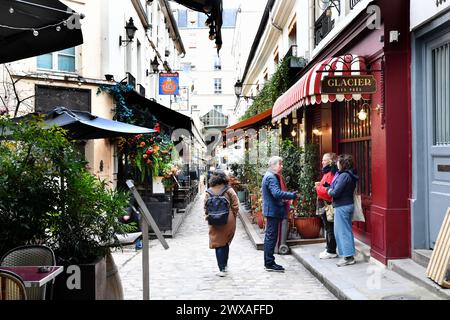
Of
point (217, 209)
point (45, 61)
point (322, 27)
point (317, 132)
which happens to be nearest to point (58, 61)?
point (45, 61)

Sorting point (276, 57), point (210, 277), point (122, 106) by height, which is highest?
point (276, 57)

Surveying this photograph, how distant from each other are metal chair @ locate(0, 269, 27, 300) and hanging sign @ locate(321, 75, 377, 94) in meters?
5.49

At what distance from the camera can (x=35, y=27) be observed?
5164mm

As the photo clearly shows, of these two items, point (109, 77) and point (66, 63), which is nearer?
point (66, 63)

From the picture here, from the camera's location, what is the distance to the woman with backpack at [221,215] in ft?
25.3

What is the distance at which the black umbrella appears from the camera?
186 inches

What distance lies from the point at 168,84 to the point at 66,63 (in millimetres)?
8223

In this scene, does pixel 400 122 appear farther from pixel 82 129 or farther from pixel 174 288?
pixel 82 129

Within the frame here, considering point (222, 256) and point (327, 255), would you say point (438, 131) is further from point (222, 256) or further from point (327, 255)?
point (222, 256)

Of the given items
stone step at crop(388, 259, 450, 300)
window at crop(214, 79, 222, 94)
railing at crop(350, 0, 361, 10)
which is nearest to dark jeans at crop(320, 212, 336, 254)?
stone step at crop(388, 259, 450, 300)

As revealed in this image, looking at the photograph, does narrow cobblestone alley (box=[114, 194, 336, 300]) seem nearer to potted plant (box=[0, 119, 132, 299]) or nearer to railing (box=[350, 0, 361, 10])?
potted plant (box=[0, 119, 132, 299])

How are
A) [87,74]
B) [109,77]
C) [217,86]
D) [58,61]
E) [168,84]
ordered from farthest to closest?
[217,86] → [168,84] → [109,77] → [87,74] → [58,61]

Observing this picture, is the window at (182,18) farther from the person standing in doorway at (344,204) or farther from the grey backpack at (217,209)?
the person standing in doorway at (344,204)
